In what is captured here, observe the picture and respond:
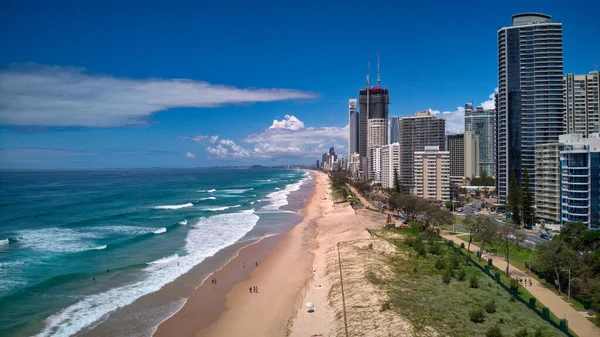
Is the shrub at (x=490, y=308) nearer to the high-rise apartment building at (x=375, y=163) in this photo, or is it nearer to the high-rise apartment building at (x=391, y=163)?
the high-rise apartment building at (x=391, y=163)

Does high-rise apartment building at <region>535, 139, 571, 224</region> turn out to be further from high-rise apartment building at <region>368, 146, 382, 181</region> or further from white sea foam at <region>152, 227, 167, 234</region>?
high-rise apartment building at <region>368, 146, 382, 181</region>

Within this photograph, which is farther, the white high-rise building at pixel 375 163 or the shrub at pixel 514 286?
the white high-rise building at pixel 375 163

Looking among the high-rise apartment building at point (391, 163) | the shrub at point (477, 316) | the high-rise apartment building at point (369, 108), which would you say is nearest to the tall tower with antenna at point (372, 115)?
the high-rise apartment building at point (369, 108)

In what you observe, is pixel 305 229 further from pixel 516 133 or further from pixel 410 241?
pixel 516 133

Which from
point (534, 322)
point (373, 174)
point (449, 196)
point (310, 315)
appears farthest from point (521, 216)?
point (373, 174)

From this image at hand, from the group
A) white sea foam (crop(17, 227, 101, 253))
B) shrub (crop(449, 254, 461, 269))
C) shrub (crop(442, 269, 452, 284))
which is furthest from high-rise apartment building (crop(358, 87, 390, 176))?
shrub (crop(442, 269, 452, 284))

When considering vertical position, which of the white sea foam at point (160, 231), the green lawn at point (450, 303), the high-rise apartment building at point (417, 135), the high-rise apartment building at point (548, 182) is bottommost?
the green lawn at point (450, 303)

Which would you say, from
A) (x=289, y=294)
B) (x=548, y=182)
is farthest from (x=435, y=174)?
(x=289, y=294)
